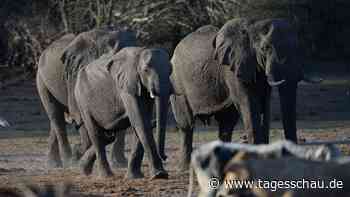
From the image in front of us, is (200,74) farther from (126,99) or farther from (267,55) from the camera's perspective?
(126,99)

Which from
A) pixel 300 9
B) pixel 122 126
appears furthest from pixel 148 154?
pixel 300 9

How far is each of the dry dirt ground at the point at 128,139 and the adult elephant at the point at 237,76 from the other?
86 centimetres

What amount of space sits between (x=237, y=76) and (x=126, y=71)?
80.7 inches

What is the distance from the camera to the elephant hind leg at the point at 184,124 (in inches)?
627

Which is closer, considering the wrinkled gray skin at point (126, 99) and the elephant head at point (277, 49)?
the wrinkled gray skin at point (126, 99)

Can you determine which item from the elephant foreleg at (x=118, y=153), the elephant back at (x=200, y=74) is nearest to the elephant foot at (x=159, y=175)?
the elephant back at (x=200, y=74)

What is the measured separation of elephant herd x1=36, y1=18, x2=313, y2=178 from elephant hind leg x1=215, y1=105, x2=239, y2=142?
1 cm

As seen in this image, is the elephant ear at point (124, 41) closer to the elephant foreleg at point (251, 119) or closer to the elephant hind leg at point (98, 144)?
the elephant hind leg at point (98, 144)

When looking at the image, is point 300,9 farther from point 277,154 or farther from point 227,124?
point 277,154

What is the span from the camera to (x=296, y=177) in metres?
5.04

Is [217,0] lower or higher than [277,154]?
lower

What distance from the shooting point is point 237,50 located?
52.2 ft

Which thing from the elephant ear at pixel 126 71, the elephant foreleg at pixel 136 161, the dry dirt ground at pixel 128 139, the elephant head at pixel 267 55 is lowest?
the dry dirt ground at pixel 128 139

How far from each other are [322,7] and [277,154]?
1142 inches
